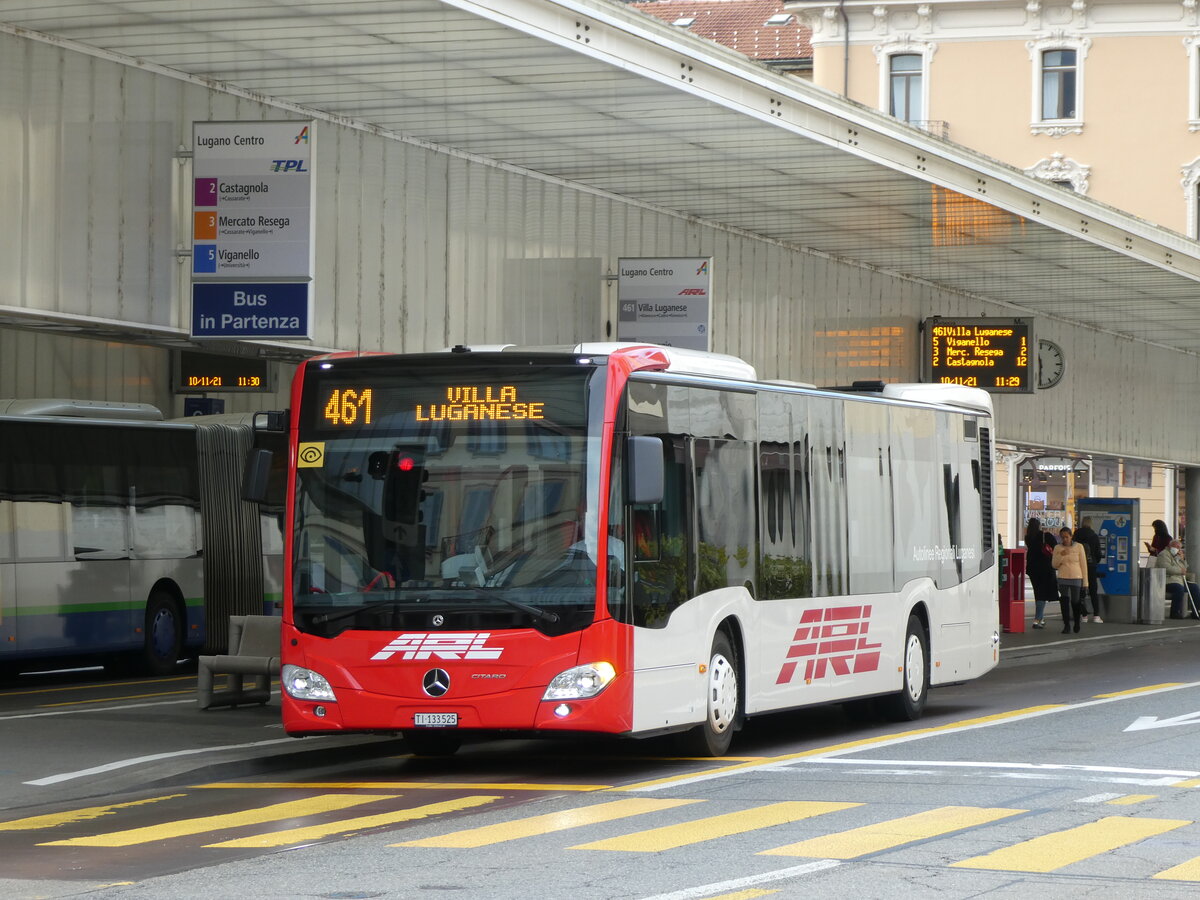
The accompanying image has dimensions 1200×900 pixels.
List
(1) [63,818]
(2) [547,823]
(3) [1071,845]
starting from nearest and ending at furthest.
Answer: (3) [1071,845]
(2) [547,823]
(1) [63,818]

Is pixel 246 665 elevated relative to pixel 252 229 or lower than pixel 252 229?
lower

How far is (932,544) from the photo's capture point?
17688 millimetres

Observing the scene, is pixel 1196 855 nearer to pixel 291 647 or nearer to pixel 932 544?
pixel 291 647

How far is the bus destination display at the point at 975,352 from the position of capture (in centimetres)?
3084

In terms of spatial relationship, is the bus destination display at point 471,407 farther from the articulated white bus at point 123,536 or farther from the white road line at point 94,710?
the articulated white bus at point 123,536

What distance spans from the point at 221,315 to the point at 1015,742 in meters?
7.65

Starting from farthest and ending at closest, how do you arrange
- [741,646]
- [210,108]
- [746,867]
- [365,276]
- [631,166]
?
1. [631,166]
2. [365,276]
3. [210,108]
4. [741,646]
5. [746,867]

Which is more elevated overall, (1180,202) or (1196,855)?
(1180,202)

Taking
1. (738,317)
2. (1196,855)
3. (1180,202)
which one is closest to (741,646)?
(1196,855)

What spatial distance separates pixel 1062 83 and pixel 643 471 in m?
47.3

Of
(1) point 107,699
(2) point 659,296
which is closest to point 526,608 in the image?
(1) point 107,699

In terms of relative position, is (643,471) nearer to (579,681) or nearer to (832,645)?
(579,681)

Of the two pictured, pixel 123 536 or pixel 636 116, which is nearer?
pixel 636 116

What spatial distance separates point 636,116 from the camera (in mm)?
20578
